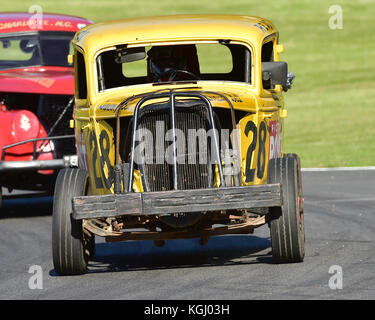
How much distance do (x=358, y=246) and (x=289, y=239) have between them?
1704 millimetres

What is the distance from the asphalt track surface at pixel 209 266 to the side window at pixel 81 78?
65.5 inches

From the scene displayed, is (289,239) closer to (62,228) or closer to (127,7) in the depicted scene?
(62,228)

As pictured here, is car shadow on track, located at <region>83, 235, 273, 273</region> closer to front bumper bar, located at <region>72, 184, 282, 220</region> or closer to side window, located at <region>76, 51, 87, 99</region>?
front bumper bar, located at <region>72, 184, 282, 220</region>

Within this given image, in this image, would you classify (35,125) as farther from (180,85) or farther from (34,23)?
(180,85)

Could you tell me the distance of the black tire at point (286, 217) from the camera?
350 inches

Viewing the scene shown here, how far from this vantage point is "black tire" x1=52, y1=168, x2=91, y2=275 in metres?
9.03

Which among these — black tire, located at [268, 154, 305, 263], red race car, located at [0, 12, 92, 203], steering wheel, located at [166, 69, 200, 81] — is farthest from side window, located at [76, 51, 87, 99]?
red race car, located at [0, 12, 92, 203]

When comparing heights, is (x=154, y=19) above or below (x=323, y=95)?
above

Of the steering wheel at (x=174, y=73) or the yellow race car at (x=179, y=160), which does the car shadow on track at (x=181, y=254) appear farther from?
the steering wheel at (x=174, y=73)

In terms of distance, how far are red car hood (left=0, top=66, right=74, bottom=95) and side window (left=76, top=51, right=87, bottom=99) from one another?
3.21 m

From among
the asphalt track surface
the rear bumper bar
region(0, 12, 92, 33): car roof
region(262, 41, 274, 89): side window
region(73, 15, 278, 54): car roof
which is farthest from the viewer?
region(0, 12, 92, 33): car roof
